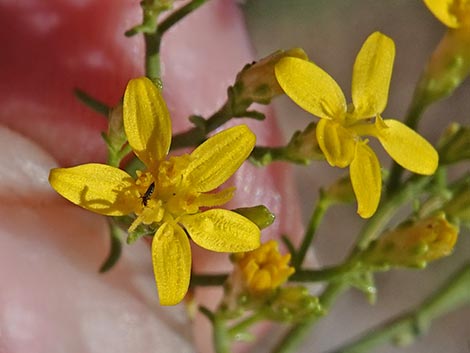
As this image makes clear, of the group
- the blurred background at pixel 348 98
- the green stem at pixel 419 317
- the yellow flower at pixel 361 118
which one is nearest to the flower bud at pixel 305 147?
the yellow flower at pixel 361 118

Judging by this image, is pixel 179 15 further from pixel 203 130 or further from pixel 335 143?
pixel 335 143

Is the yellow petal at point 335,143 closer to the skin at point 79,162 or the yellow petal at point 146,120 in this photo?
the yellow petal at point 146,120

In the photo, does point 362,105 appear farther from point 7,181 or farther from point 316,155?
point 7,181

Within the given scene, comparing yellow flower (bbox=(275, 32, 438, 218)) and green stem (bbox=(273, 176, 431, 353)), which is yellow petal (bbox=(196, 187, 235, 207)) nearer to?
yellow flower (bbox=(275, 32, 438, 218))

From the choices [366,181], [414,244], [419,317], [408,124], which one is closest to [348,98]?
[419,317]

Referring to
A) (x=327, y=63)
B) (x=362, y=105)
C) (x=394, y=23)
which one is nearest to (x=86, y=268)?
(x=362, y=105)
